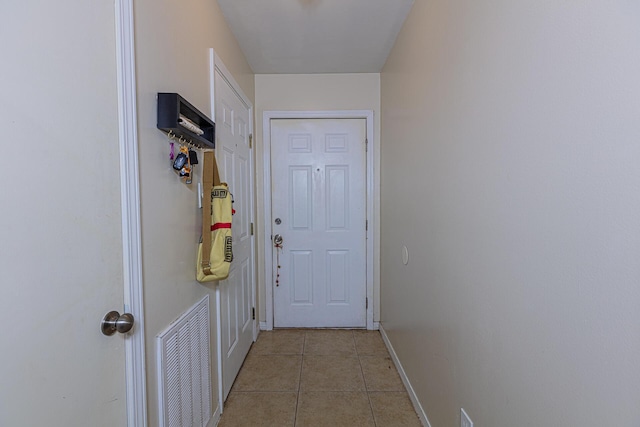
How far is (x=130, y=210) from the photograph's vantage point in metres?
0.94

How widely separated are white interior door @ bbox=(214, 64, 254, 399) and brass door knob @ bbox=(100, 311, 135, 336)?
36.1 inches

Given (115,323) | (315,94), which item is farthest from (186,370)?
(315,94)

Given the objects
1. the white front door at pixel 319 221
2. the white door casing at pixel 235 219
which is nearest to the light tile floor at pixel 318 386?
the white door casing at pixel 235 219

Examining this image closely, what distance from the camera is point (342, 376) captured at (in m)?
2.18

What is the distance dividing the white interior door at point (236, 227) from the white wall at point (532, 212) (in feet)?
3.95

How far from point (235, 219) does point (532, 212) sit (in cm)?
175

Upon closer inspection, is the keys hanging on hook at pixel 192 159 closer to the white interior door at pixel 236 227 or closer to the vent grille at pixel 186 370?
the white interior door at pixel 236 227

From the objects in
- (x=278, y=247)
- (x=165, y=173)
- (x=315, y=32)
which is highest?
(x=315, y=32)

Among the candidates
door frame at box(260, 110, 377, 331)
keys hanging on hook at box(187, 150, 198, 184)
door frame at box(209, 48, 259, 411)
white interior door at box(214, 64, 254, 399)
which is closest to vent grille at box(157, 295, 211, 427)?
door frame at box(209, 48, 259, 411)

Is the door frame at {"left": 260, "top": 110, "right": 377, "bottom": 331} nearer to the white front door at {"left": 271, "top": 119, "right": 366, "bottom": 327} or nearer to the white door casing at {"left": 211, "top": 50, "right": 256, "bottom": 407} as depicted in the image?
the white front door at {"left": 271, "top": 119, "right": 366, "bottom": 327}

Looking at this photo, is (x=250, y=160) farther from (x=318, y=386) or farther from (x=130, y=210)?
(x=318, y=386)

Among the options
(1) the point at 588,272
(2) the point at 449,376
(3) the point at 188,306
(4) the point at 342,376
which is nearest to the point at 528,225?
(1) the point at 588,272

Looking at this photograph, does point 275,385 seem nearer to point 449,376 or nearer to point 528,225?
point 449,376

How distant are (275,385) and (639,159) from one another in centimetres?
220
